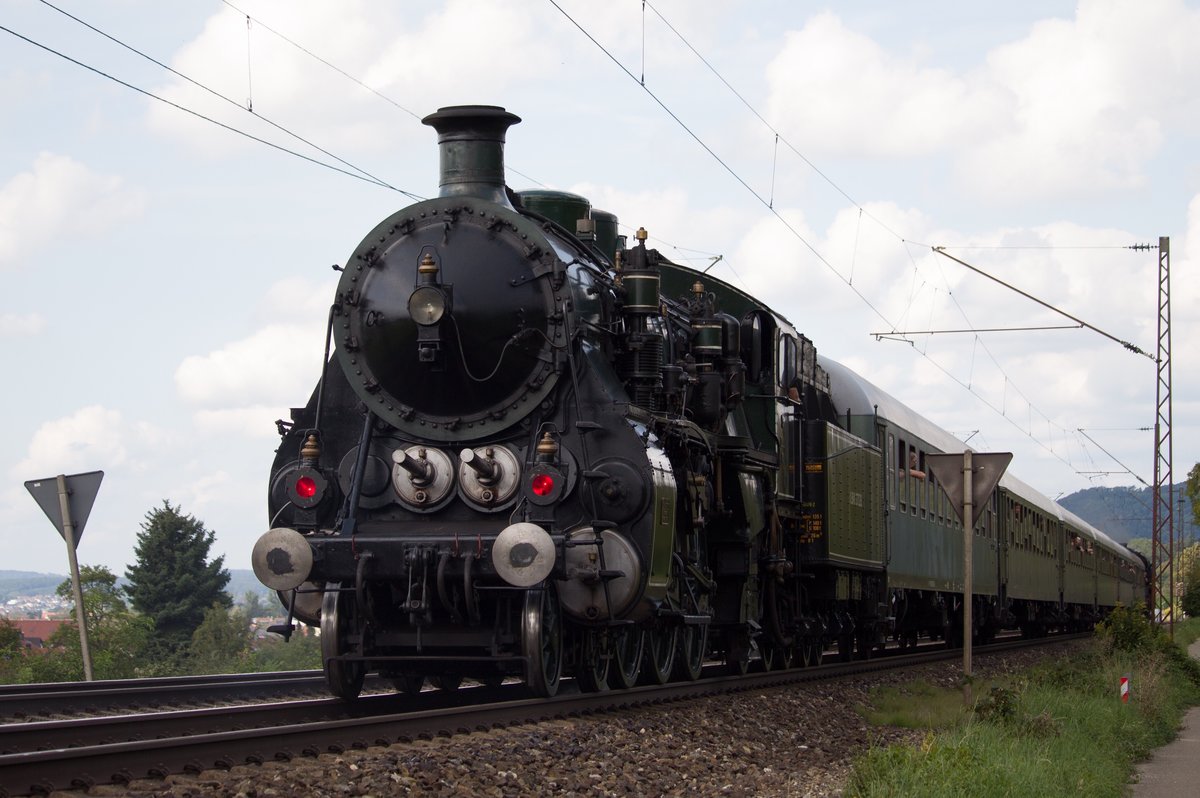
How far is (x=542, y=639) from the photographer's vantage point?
1051cm

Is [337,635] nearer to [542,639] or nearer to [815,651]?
[542,639]

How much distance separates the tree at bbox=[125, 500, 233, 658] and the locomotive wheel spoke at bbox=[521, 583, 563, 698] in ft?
153

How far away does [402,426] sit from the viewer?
11.3 metres

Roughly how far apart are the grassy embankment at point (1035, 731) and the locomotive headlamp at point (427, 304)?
4.50 m

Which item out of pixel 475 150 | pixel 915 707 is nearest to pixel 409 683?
pixel 475 150

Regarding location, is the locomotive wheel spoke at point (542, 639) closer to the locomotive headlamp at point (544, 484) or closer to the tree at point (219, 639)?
the locomotive headlamp at point (544, 484)

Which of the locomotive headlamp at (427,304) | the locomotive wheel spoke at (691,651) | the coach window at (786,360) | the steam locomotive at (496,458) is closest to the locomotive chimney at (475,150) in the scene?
the steam locomotive at (496,458)

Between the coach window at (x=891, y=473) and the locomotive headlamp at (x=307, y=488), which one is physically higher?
Result: the coach window at (x=891, y=473)

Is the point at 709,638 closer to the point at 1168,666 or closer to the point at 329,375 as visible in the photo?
the point at 329,375

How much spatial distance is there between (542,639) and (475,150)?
399cm

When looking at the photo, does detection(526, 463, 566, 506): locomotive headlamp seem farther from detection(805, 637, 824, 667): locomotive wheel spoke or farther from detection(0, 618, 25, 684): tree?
detection(0, 618, 25, 684): tree

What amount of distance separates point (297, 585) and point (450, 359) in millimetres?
2100

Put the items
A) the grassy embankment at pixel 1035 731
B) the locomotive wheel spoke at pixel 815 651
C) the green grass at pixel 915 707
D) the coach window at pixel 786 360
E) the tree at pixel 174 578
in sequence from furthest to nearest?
the tree at pixel 174 578 → the locomotive wheel spoke at pixel 815 651 → the coach window at pixel 786 360 → the green grass at pixel 915 707 → the grassy embankment at pixel 1035 731

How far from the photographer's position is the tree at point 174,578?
55.4 m
